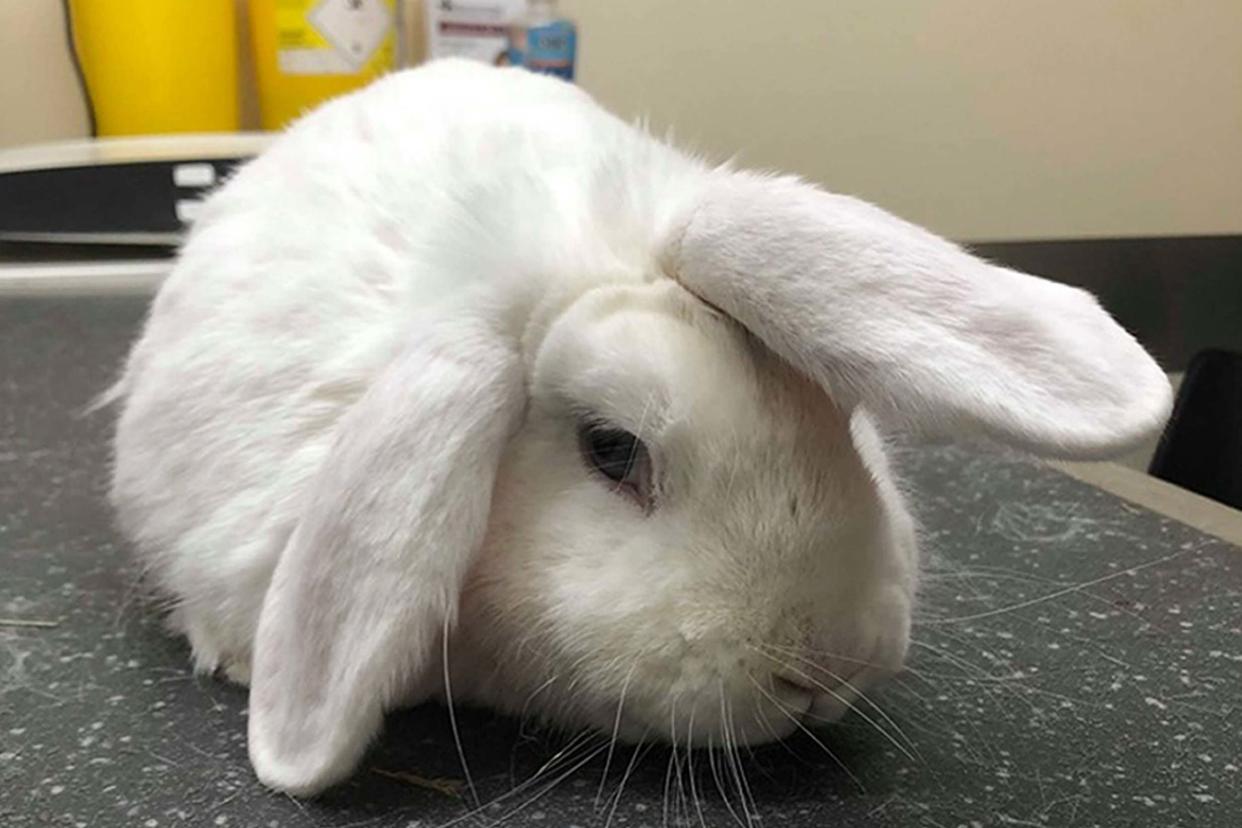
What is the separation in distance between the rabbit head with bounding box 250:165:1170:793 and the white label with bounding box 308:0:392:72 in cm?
136

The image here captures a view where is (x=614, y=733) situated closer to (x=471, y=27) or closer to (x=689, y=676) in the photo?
(x=689, y=676)

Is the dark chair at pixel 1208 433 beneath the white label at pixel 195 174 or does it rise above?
beneath

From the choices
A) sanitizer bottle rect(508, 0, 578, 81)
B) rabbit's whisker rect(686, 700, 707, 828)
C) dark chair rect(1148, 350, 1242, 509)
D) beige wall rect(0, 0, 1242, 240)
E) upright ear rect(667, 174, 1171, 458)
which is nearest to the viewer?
upright ear rect(667, 174, 1171, 458)

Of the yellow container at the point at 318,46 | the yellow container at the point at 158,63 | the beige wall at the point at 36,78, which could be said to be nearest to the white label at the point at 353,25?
the yellow container at the point at 318,46

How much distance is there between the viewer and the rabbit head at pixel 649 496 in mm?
612

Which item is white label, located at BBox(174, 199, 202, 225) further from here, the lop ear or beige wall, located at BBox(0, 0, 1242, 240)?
the lop ear

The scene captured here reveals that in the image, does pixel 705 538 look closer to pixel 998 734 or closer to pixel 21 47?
pixel 998 734

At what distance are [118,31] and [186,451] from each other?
4.51ft

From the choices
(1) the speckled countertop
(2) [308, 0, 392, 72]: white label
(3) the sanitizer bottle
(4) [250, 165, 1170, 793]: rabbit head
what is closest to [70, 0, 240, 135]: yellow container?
(2) [308, 0, 392, 72]: white label

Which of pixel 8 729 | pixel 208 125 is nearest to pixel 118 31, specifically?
pixel 208 125

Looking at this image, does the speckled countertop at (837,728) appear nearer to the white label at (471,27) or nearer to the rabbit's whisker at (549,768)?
the rabbit's whisker at (549,768)

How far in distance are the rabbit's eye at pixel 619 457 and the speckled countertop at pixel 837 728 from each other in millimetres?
147

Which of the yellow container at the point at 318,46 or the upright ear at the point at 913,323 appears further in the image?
the yellow container at the point at 318,46

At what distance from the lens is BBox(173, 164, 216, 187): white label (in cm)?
175
